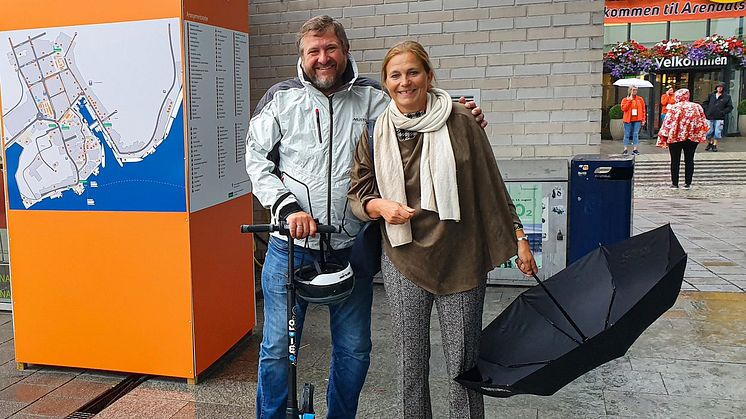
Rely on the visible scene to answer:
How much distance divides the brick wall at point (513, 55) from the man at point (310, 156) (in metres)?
3.32

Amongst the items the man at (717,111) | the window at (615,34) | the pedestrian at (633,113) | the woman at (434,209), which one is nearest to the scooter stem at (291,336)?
the woman at (434,209)

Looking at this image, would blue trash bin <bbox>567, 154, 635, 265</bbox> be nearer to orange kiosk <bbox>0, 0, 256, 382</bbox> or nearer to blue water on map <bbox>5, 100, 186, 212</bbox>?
orange kiosk <bbox>0, 0, 256, 382</bbox>

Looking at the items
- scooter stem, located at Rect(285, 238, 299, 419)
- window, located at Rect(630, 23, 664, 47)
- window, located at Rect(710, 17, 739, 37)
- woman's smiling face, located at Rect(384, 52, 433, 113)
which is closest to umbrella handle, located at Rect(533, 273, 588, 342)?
woman's smiling face, located at Rect(384, 52, 433, 113)

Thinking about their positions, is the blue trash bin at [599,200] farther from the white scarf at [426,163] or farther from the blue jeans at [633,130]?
the blue jeans at [633,130]

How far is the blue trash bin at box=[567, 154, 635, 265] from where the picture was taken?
17.4 ft

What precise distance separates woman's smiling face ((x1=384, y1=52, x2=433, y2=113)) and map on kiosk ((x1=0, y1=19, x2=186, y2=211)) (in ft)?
5.58

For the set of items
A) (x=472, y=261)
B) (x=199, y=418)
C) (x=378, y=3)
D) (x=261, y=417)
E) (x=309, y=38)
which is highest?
(x=378, y=3)

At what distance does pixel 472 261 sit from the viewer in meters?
2.53

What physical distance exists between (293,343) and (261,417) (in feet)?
2.16

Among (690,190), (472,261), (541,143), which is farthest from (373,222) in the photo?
(690,190)

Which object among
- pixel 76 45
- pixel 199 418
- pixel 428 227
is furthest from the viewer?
pixel 76 45

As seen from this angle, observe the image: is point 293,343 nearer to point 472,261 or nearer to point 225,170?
point 472,261

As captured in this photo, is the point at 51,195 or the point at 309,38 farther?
the point at 51,195

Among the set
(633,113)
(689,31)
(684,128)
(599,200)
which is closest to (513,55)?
(599,200)
